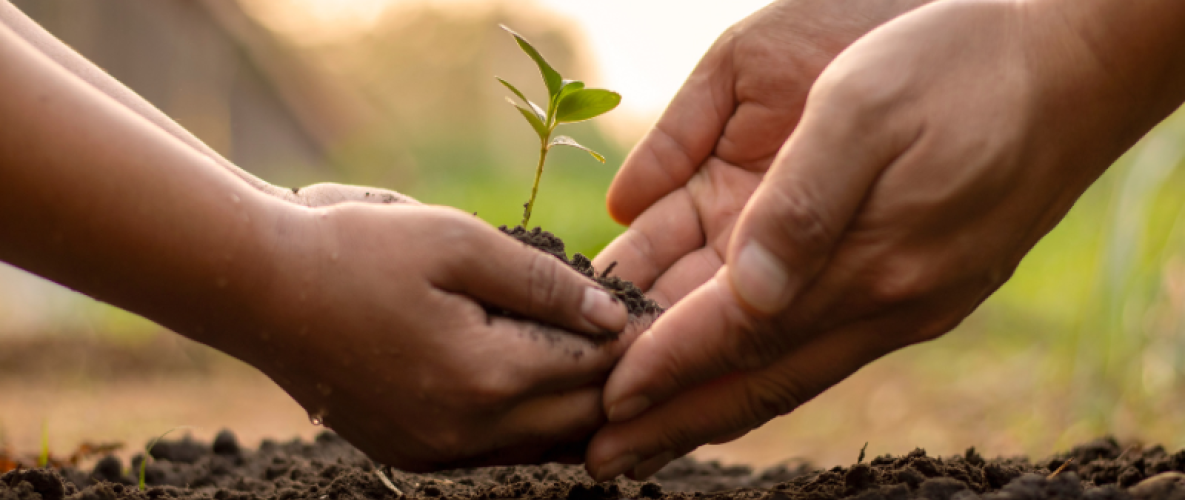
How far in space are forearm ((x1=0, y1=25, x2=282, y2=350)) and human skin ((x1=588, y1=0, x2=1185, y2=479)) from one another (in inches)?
21.5

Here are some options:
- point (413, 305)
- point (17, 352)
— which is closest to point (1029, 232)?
point (413, 305)

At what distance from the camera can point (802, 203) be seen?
88cm

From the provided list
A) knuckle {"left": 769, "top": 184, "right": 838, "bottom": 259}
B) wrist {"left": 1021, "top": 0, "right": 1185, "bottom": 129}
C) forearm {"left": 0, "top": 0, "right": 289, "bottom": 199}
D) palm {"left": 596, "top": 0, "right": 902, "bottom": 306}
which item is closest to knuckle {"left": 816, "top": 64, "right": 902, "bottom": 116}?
knuckle {"left": 769, "top": 184, "right": 838, "bottom": 259}

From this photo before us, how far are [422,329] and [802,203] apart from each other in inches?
20.0

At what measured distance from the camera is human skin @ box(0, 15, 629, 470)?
0.85 m

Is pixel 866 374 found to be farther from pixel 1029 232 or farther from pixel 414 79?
pixel 414 79

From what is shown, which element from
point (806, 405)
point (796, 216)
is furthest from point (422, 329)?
point (806, 405)

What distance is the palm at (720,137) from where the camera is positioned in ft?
5.37

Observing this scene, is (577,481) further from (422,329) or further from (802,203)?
(802,203)

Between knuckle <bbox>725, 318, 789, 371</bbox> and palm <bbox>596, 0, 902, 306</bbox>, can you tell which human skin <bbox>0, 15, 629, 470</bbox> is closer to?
knuckle <bbox>725, 318, 789, 371</bbox>

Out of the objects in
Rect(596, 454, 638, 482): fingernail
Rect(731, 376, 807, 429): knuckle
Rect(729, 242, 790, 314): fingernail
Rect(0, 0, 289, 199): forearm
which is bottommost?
Rect(596, 454, 638, 482): fingernail

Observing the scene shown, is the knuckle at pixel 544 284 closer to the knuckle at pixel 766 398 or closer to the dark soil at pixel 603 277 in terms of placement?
the dark soil at pixel 603 277

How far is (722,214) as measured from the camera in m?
1.67

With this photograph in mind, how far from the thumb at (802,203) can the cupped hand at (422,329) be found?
0.23 m
